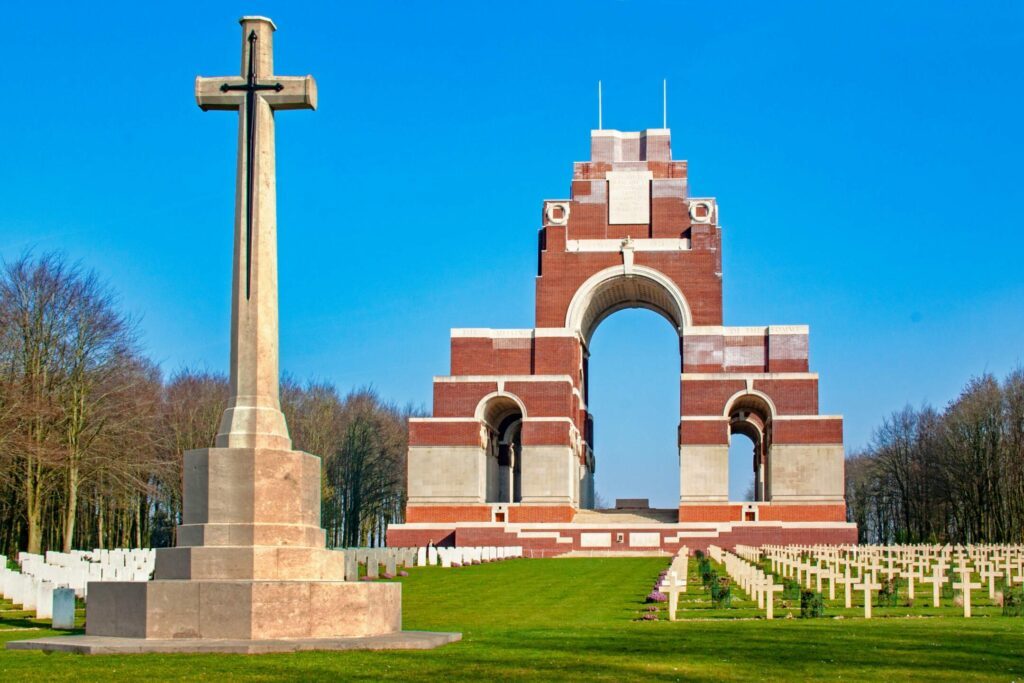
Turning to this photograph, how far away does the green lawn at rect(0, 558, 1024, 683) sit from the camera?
1112 centimetres

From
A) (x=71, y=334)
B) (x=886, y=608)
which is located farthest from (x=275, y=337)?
(x=71, y=334)

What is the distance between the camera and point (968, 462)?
Answer: 198 ft

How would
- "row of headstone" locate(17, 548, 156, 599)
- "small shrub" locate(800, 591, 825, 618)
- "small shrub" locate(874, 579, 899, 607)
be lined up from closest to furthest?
"small shrub" locate(800, 591, 825, 618), "row of headstone" locate(17, 548, 156, 599), "small shrub" locate(874, 579, 899, 607)

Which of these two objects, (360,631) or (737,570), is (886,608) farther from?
(360,631)

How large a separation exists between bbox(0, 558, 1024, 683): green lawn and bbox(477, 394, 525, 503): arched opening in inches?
1545

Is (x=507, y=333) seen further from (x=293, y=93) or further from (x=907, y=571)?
(x=293, y=93)

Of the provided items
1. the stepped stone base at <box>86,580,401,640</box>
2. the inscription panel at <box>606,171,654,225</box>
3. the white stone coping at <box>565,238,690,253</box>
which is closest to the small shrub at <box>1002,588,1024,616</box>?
the stepped stone base at <box>86,580,401,640</box>

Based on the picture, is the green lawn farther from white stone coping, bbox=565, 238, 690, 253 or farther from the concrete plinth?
white stone coping, bbox=565, 238, 690, 253

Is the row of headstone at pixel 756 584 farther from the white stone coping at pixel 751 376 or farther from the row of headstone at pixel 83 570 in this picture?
the white stone coping at pixel 751 376

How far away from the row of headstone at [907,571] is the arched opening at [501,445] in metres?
18.5

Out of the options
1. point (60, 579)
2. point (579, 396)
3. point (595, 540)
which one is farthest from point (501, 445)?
point (60, 579)

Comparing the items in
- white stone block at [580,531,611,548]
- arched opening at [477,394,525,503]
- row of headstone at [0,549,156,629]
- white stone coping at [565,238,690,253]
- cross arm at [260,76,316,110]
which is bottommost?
white stone block at [580,531,611,548]

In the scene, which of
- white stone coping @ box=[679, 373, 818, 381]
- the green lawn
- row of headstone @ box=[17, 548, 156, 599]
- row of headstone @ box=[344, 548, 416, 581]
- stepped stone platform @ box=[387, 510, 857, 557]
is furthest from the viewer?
white stone coping @ box=[679, 373, 818, 381]

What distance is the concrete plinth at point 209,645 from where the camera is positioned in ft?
41.0
